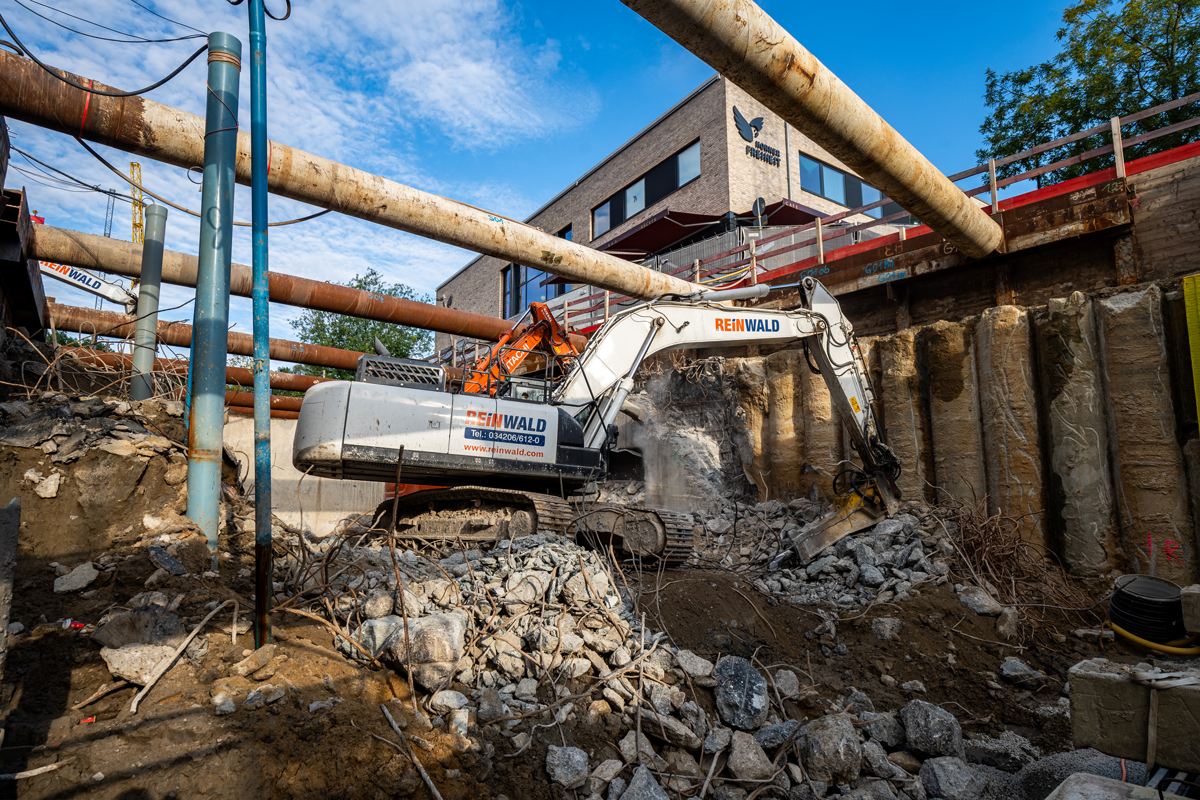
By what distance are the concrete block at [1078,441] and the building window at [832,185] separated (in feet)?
57.9

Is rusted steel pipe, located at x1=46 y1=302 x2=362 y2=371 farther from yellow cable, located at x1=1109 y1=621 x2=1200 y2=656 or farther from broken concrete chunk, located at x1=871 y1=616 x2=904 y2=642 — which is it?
yellow cable, located at x1=1109 y1=621 x2=1200 y2=656

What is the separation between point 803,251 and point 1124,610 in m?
13.4

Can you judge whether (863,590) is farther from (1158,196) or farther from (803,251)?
(803,251)

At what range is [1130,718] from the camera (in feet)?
8.30

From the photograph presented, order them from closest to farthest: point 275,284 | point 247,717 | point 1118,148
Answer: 1. point 247,717
2. point 1118,148
3. point 275,284

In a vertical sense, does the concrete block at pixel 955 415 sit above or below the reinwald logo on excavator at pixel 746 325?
below

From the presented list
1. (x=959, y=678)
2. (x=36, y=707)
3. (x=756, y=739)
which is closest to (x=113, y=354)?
(x=36, y=707)

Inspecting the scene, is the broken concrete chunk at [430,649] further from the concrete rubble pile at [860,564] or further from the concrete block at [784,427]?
the concrete block at [784,427]

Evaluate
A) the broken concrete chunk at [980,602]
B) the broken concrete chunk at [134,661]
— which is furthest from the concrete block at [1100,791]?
the broken concrete chunk at [134,661]

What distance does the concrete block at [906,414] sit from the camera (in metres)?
8.30

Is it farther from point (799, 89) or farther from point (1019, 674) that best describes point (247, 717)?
point (1019, 674)

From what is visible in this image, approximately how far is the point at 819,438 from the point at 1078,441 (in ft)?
10.8

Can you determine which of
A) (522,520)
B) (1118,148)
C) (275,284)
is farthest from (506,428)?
(1118,148)

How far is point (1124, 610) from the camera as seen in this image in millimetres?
5371
